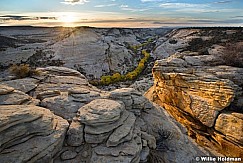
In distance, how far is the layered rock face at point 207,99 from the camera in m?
15.5

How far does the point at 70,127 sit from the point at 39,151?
2133mm

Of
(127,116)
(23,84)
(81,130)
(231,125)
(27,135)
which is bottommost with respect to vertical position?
(231,125)

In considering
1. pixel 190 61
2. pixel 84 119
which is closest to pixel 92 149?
pixel 84 119

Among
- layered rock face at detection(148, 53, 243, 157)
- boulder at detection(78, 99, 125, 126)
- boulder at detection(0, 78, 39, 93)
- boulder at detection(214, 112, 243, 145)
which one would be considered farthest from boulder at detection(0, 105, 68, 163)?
layered rock face at detection(148, 53, 243, 157)

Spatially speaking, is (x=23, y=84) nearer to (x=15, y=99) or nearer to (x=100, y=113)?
(x=15, y=99)

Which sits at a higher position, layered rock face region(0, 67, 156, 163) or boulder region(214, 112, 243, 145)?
layered rock face region(0, 67, 156, 163)

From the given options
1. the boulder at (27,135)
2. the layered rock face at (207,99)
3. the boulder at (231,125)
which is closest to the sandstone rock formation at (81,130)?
the boulder at (27,135)

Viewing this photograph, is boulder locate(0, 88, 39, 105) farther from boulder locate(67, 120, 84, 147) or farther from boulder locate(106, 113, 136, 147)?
boulder locate(106, 113, 136, 147)

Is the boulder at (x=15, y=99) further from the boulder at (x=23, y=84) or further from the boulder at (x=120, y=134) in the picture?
the boulder at (x=120, y=134)

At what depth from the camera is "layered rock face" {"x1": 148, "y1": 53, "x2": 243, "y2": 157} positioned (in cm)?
1551

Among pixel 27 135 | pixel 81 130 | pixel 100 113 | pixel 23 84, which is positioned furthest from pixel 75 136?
pixel 23 84

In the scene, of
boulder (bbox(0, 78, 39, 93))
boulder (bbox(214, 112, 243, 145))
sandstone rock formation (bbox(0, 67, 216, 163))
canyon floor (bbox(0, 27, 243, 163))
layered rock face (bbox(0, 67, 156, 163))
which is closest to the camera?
layered rock face (bbox(0, 67, 156, 163))

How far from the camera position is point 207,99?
17531 millimetres

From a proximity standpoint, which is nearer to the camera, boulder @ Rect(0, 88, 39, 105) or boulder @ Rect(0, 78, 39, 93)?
boulder @ Rect(0, 88, 39, 105)
